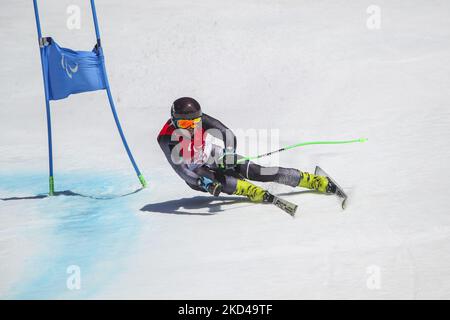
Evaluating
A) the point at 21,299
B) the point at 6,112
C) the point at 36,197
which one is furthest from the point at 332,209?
the point at 6,112

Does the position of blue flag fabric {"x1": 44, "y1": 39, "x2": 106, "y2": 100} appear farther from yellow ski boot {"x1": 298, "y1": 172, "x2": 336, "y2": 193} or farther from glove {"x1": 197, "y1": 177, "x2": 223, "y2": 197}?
yellow ski boot {"x1": 298, "y1": 172, "x2": 336, "y2": 193}

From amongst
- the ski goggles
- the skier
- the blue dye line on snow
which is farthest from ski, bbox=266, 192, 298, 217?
the blue dye line on snow

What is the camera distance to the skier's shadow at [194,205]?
308 inches

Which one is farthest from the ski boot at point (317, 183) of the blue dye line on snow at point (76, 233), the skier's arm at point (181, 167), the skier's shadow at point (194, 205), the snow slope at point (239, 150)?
the blue dye line on snow at point (76, 233)

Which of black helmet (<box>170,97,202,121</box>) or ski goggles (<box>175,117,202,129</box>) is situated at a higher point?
black helmet (<box>170,97,202,121</box>)

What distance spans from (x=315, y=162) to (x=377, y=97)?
287 centimetres

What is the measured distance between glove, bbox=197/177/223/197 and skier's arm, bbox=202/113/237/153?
0.48 m

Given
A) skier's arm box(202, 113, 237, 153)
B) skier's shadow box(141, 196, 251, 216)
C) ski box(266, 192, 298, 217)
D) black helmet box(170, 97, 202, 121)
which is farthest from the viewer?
skier's shadow box(141, 196, 251, 216)

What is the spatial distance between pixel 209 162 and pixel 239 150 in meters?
2.62

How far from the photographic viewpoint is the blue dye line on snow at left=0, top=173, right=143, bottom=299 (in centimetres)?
618

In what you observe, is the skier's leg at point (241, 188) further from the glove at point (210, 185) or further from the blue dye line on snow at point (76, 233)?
the blue dye line on snow at point (76, 233)

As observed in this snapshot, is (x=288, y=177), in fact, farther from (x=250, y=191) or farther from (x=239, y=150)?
(x=239, y=150)

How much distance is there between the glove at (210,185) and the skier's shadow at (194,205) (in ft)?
1.52

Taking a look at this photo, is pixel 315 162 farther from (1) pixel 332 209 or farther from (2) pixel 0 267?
(2) pixel 0 267
